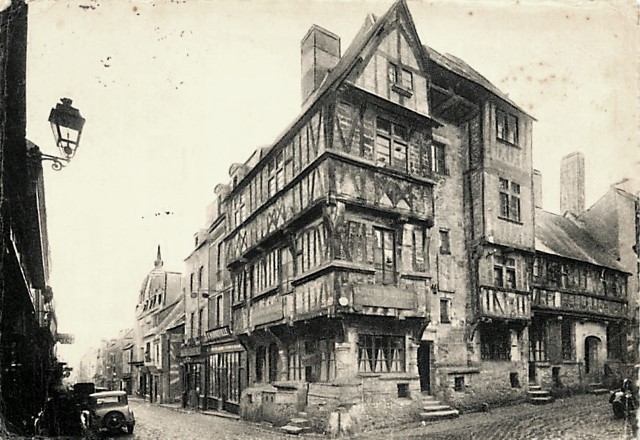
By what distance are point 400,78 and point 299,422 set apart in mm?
4242

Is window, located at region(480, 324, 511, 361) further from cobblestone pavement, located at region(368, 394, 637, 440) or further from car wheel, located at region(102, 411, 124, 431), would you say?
car wheel, located at region(102, 411, 124, 431)

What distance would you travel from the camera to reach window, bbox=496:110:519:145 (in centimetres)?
741

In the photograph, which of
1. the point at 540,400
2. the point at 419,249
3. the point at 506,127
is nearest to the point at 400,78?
the point at 506,127

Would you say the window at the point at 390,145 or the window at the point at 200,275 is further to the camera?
the window at the point at 200,275

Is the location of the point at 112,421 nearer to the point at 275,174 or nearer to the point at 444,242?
the point at 275,174

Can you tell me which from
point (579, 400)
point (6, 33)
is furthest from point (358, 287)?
point (6, 33)

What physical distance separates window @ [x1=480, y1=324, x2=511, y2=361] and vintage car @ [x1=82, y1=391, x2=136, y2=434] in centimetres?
469

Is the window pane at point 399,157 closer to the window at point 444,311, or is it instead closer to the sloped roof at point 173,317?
the window at point 444,311

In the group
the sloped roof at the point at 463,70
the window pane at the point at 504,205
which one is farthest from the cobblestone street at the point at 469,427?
the sloped roof at the point at 463,70

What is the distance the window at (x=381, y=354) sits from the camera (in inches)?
266

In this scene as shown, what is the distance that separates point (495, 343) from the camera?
26.5 feet

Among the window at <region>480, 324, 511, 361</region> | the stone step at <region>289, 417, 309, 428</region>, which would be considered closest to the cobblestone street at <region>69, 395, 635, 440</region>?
the stone step at <region>289, 417, 309, 428</region>

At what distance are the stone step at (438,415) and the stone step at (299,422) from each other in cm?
145

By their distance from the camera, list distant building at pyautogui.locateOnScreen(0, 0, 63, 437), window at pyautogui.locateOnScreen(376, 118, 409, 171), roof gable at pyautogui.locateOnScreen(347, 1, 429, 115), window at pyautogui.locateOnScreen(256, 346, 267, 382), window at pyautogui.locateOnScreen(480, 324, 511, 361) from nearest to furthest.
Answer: distant building at pyautogui.locateOnScreen(0, 0, 63, 437) < roof gable at pyautogui.locateOnScreen(347, 1, 429, 115) < window at pyautogui.locateOnScreen(376, 118, 409, 171) < window at pyautogui.locateOnScreen(256, 346, 267, 382) < window at pyautogui.locateOnScreen(480, 324, 511, 361)
